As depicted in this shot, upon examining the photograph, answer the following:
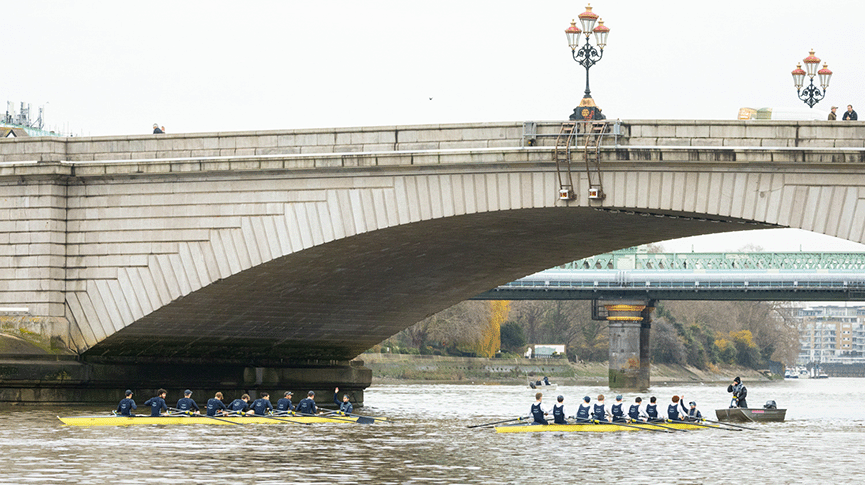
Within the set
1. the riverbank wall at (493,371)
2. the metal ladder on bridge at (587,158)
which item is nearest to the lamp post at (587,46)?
the metal ladder on bridge at (587,158)

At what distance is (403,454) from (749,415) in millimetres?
15950

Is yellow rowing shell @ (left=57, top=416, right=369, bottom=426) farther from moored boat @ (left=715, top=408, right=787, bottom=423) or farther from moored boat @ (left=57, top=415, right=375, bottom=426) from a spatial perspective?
moored boat @ (left=715, top=408, right=787, bottom=423)

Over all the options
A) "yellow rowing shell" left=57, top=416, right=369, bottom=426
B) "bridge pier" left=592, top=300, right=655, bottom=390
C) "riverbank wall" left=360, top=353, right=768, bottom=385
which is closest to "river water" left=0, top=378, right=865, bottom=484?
"yellow rowing shell" left=57, top=416, right=369, bottom=426

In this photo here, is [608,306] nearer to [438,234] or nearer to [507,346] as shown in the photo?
[507,346]

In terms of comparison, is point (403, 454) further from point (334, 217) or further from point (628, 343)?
point (628, 343)

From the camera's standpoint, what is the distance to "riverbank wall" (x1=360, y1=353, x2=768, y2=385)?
276 feet

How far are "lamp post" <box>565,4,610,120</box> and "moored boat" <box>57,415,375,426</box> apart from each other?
31.3 ft

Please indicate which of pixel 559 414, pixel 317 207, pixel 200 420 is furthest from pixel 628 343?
pixel 200 420

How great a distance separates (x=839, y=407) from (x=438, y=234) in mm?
26432

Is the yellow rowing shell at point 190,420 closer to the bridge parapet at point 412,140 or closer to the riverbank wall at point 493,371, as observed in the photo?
the bridge parapet at point 412,140

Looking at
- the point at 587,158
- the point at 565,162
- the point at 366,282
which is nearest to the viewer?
the point at 587,158

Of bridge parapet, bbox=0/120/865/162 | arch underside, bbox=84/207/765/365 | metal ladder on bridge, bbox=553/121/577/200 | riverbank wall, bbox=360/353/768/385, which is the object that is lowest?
riverbank wall, bbox=360/353/768/385

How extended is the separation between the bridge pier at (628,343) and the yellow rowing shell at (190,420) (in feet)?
149

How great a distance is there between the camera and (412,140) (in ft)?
99.5
